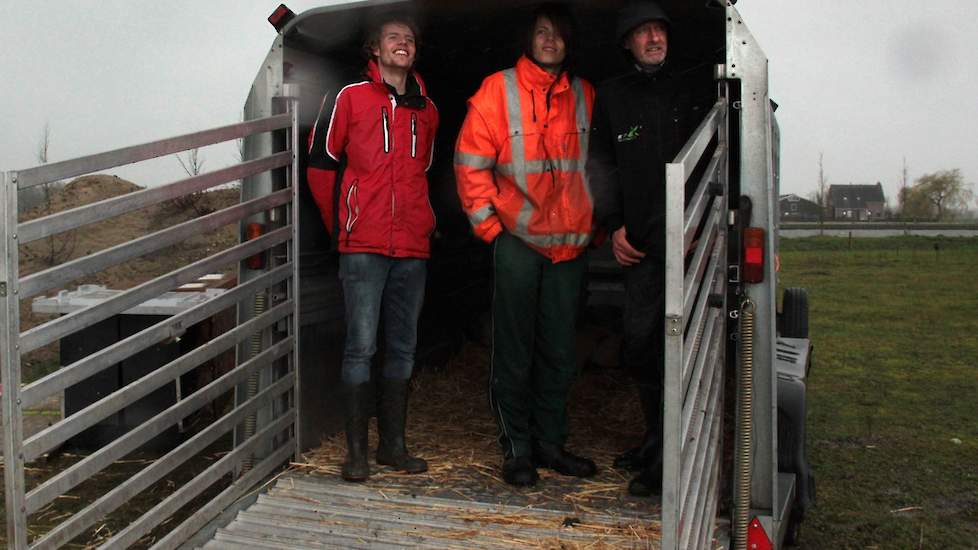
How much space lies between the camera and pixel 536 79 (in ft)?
13.7

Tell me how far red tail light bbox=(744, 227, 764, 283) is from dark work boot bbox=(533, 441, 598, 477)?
121 cm

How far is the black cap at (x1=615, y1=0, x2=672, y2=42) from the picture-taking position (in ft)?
12.7

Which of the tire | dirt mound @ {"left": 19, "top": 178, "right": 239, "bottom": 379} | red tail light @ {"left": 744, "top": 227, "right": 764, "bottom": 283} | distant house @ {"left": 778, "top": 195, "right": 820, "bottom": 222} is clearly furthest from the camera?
distant house @ {"left": 778, "top": 195, "right": 820, "bottom": 222}

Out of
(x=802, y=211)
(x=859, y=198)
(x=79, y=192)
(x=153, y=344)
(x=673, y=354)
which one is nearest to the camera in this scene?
(x=673, y=354)

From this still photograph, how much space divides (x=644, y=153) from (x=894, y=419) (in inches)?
226

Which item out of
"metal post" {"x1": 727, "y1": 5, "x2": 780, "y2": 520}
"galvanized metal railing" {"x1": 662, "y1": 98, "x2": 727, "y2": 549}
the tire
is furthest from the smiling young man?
the tire

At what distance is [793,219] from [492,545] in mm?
48100

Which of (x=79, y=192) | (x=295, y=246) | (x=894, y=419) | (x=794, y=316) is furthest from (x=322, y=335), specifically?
(x=79, y=192)

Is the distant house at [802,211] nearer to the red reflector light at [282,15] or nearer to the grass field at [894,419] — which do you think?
the grass field at [894,419]

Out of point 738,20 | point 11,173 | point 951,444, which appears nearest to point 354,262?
point 11,173

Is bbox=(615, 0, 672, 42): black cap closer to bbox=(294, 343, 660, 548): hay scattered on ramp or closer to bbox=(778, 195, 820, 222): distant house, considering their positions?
bbox=(294, 343, 660, 548): hay scattered on ramp

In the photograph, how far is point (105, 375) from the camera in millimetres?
6758

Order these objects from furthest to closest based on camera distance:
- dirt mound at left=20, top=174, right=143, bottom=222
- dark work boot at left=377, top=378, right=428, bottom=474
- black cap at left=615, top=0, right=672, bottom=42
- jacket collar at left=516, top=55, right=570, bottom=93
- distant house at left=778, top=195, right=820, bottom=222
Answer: distant house at left=778, top=195, right=820, bottom=222 → dirt mound at left=20, top=174, right=143, bottom=222 → dark work boot at left=377, top=378, right=428, bottom=474 → jacket collar at left=516, top=55, right=570, bottom=93 → black cap at left=615, top=0, right=672, bottom=42

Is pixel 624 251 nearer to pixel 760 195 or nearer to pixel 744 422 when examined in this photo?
pixel 760 195
